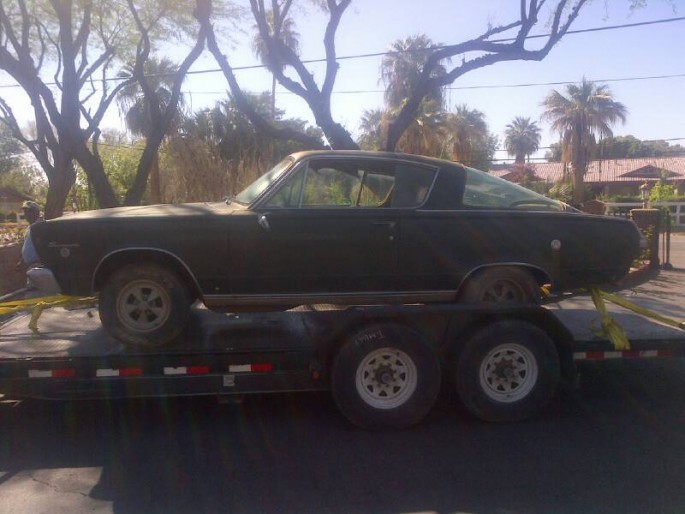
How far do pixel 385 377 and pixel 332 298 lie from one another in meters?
0.85

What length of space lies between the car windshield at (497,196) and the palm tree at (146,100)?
737 inches

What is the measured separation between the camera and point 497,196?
6.43 metres

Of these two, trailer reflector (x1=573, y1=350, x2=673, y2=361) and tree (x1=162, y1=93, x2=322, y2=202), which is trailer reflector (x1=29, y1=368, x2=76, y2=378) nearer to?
trailer reflector (x1=573, y1=350, x2=673, y2=361)

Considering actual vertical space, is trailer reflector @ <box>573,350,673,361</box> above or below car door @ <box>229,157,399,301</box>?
below

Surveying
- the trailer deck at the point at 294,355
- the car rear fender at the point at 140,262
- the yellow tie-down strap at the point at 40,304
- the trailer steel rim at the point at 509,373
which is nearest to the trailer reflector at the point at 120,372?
the trailer deck at the point at 294,355

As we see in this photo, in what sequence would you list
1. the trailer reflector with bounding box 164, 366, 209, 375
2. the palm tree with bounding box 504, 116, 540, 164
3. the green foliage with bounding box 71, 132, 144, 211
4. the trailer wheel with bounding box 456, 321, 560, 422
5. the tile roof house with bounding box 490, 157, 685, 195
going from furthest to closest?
the palm tree with bounding box 504, 116, 540, 164, the tile roof house with bounding box 490, 157, 685, 195, the green foliage with bounding box 71, 132, 144, 211, the trailer wheel with bounding box 456, 321, 560, 422, the trailer reflector with bounding box 164, 366, 209, 375

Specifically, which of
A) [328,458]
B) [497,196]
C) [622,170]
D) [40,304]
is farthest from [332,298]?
[622,170]

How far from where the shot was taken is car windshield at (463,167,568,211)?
6305mm

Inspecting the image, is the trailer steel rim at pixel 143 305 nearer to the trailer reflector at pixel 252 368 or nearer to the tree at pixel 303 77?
the trailer reflector at pixel 252 368

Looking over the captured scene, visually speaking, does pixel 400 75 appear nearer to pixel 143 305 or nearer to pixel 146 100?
pixel 146 100

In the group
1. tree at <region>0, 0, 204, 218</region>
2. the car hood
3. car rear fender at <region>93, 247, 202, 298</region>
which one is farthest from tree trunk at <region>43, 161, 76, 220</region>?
car rear fender at <region>93, 247, 202, 298</region>

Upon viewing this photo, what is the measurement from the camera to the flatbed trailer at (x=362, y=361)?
535cm

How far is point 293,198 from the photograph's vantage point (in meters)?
6.06

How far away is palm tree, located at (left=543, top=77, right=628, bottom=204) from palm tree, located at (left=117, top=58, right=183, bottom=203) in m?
19.6
